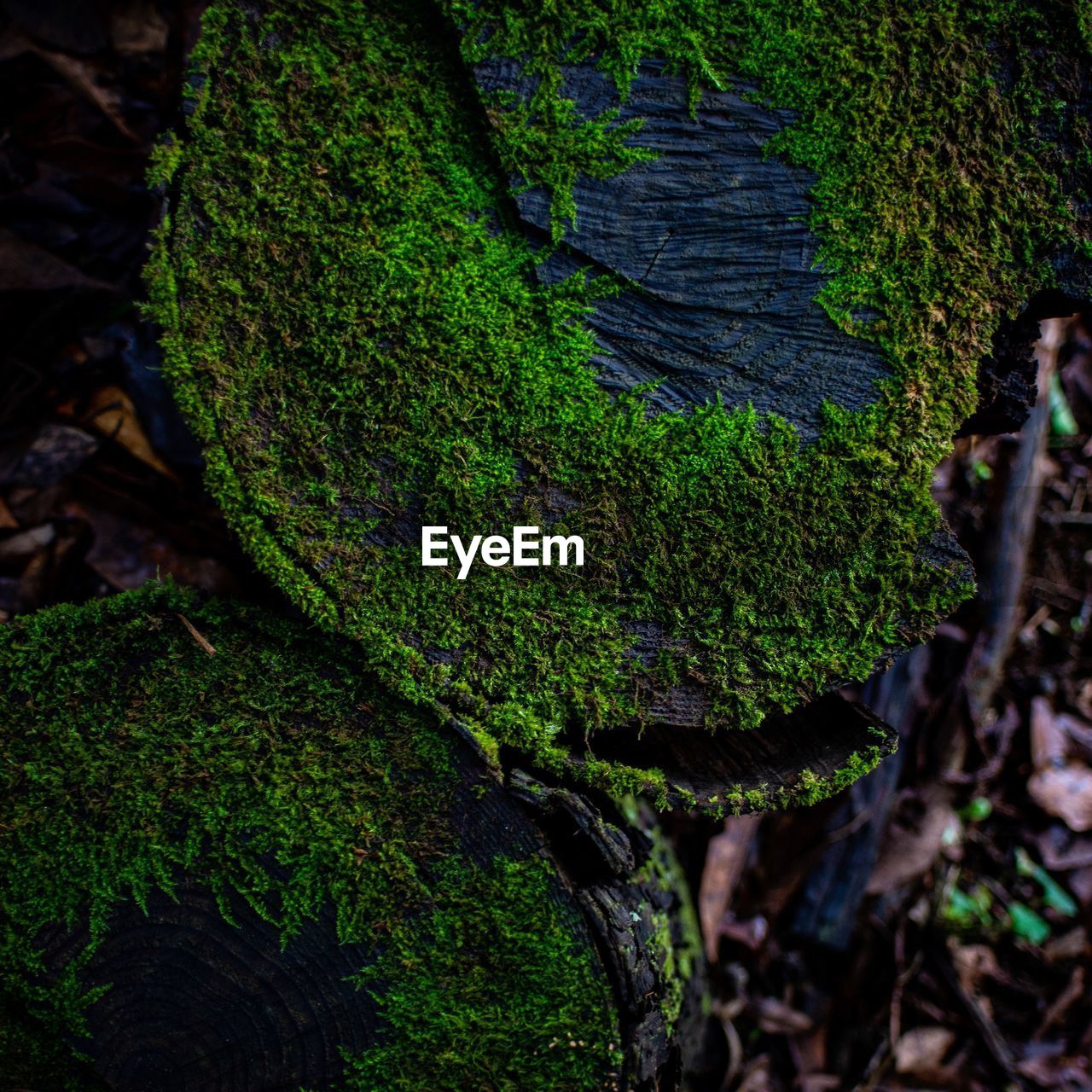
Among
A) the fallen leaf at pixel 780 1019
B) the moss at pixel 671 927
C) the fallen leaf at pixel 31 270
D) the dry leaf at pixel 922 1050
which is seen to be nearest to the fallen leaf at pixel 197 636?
the moss at pixel 671 927

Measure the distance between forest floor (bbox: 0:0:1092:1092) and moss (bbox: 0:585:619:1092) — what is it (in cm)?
46

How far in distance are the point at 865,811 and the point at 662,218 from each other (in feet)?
7.28

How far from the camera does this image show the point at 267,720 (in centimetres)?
156

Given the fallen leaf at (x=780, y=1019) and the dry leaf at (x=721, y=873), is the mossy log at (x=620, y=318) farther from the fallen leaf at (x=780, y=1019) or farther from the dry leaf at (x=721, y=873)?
the fallen leaf at (x=780, y=1019)

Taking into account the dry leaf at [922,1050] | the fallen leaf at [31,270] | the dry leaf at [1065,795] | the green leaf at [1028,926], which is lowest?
the dry leaf at [922,1050]

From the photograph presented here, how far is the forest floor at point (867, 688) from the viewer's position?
2.30 meters

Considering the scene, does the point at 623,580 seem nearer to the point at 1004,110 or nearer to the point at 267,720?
the point at 267,720

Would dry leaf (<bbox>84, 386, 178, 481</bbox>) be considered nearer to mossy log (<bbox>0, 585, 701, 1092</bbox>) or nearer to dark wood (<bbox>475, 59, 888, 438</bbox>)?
mossy log (<bbox>0, 585, 701, 1092</bbox>)

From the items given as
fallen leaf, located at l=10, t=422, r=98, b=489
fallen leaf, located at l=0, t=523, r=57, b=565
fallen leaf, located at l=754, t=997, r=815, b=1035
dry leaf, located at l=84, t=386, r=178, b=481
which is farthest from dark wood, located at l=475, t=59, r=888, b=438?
fallen leaf, located at l=754, t=997, r=815, b=1035

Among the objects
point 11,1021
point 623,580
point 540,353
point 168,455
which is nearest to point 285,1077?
point 11,1021

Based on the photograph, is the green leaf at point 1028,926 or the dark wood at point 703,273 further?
the green leaf at point 1028,926

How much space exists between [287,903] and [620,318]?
1368 millimetres

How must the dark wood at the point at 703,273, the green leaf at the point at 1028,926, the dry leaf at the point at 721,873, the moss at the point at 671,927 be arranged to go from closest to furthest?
the dark wood at the point at 703,273 → the moss at the point at 671,927 → the dry leaf at the point at 721,873 → the green leaf at the point at 1028,926

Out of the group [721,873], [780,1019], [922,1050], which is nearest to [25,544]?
[721,873]
